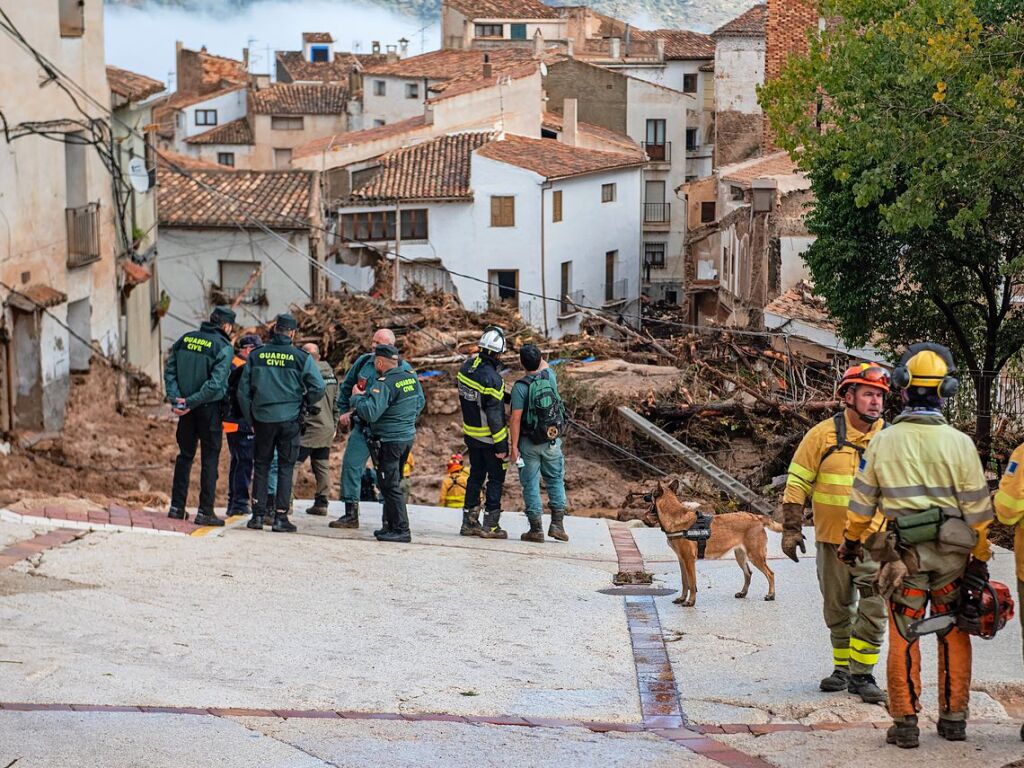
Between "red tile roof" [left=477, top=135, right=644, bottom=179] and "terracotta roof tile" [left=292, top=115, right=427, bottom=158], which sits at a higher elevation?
"terracotta roof tile" [left=292, top=115, right=427, bottom=158]

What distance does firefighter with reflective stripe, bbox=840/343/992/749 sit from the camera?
22.0 feet

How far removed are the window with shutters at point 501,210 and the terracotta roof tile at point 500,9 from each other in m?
31.1

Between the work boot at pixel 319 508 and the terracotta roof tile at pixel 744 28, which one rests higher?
the terracotta roof tile at pixel 744 28

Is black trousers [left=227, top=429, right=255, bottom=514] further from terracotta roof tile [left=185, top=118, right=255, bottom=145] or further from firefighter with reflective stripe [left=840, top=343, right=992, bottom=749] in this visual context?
terracotta roof tile [left=185, top=118, right=255, bottom=145]

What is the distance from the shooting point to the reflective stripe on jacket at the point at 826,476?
7.97 meters

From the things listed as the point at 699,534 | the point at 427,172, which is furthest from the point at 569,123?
the point at 699,534

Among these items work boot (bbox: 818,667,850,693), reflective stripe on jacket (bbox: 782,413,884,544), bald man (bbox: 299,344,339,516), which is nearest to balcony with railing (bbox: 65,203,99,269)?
bald man (bbox: 299,344,339,516)

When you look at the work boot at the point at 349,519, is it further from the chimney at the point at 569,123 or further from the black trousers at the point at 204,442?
the chimney at the point at 569,123

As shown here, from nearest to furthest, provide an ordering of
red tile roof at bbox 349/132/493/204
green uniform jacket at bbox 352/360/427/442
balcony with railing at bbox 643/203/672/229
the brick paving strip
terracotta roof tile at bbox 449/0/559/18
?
1. the brick paving strip
2. green uniform jacket at bbox 352/360/427/442
3. red tile roof at bbox 349/132/493/204
4. balcony with railing at bbox 643/203/672/229
5. terracotta roof tile at bbox 449/0/559/18

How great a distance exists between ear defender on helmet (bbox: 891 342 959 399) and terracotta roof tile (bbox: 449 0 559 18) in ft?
246

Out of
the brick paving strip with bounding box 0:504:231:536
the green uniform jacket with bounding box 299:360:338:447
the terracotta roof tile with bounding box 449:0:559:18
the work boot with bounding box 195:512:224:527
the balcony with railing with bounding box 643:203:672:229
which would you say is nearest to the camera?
the brick paving strip with bounding box 0:504:231:536

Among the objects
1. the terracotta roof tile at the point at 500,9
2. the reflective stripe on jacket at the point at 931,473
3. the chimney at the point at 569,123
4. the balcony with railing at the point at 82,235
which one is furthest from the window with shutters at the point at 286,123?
the reflective stripe on jacket at the point at 931,473

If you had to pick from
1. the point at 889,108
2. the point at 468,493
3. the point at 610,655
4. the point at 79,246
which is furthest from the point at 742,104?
the point at 610,655

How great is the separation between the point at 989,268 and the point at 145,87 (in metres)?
18.1
